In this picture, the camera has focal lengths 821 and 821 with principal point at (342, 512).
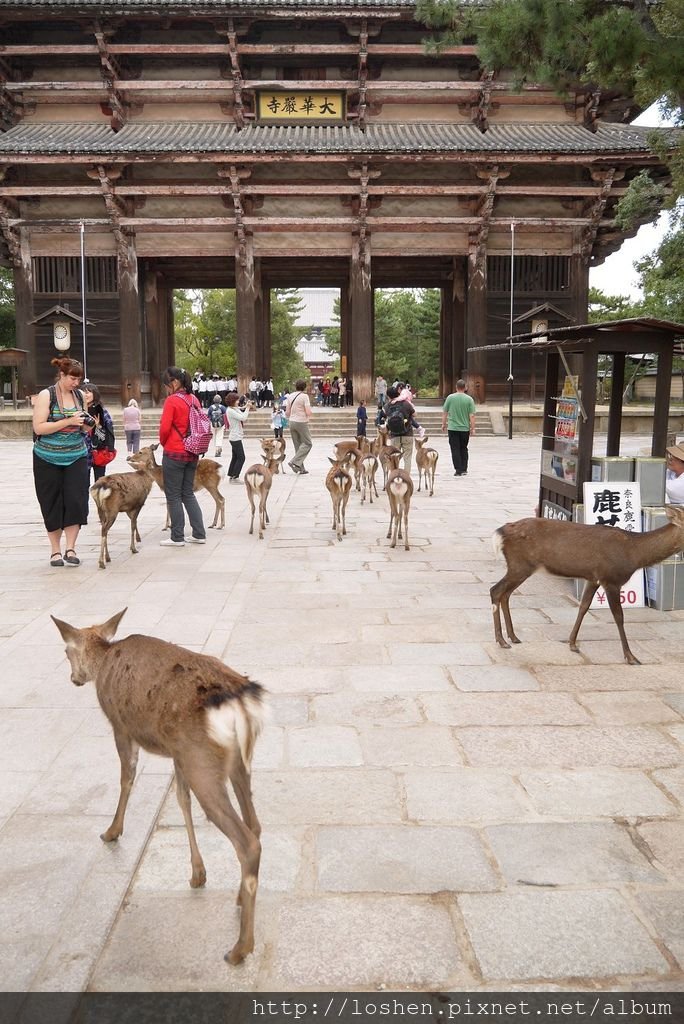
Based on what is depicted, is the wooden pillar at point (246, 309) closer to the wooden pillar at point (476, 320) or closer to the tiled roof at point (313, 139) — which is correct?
the tiled roof at point (313, 139)

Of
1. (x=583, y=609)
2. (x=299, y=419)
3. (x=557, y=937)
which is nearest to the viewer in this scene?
(x=557, y=937)

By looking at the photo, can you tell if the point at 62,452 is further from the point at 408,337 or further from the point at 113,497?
the point at 408,337

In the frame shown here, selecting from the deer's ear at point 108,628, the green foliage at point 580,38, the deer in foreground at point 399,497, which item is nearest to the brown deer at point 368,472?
the deer in foreground at point 399,497

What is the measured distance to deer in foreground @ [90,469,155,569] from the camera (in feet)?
25.4

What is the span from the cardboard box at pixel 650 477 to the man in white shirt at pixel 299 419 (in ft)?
24.5

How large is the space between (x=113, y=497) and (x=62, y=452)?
28.0 inches

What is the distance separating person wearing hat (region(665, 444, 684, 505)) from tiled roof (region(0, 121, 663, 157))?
1771cm

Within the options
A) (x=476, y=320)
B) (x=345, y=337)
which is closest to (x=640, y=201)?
(x=476, y=320)

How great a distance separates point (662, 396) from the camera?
6.77 m

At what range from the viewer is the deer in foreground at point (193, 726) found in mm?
2346

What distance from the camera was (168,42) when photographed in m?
23.9

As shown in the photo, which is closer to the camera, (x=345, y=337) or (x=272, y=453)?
(x=272, y=453)

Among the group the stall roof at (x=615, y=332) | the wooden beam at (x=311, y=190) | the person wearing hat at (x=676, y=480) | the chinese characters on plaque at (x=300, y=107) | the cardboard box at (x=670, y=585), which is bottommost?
the cardboard box at (x=670, y=585)

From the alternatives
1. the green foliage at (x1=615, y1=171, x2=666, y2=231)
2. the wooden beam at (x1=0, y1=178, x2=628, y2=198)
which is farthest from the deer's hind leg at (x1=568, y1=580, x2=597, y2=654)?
the wooden beam at (x1=0, y1=178, x2=628, y2=198)
